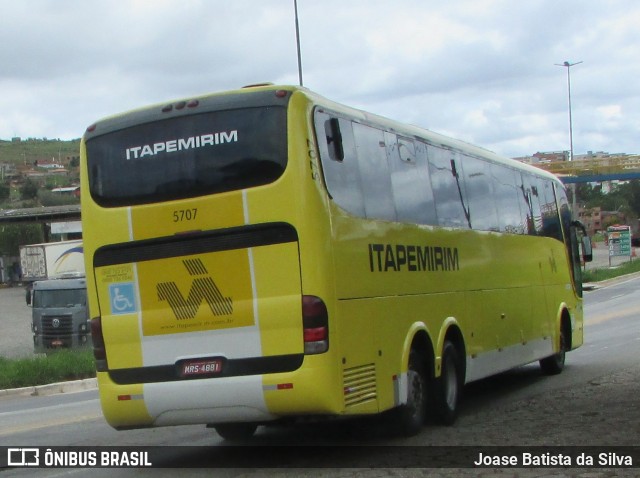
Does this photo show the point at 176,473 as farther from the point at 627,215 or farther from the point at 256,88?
the point at 627,215

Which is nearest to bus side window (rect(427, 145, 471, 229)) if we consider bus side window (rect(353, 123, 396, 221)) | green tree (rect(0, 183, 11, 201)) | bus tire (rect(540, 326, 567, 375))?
bus side window (rect(353, 123, 396, 221))

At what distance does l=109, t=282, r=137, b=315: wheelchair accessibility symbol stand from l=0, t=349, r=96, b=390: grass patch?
1249cm

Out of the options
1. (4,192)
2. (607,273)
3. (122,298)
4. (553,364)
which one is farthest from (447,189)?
(4,192)

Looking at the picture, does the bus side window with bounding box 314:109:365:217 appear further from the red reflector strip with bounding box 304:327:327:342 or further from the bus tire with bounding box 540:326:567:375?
the bus tire with bounding box 540:326:567:375

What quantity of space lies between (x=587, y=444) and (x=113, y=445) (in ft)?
17.0

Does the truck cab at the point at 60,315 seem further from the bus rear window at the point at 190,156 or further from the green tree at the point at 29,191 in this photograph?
the green tree at the point at 29,191

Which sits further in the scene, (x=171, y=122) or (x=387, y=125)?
(x=387, y=125)

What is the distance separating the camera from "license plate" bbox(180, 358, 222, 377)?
973 cm

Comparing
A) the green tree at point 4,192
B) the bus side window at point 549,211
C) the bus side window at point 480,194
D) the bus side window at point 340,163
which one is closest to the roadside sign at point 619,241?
the bus side window at point 549,211

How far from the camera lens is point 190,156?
10008 millimetres

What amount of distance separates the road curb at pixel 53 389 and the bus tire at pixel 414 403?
11955 mm

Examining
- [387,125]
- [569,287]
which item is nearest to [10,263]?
[569,287]

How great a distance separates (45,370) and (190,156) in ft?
46.9

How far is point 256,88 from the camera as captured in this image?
32.7 ft
